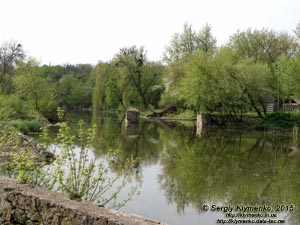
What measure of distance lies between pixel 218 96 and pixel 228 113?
2620mm

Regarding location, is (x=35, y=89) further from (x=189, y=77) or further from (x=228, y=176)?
(x=228, y=176)

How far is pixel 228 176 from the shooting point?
1231 cm

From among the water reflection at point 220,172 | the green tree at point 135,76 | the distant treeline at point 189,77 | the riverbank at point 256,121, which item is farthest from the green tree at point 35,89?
the green tree at point 135,76

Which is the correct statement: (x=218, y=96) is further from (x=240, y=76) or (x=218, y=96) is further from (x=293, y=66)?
(x=293, y=66)

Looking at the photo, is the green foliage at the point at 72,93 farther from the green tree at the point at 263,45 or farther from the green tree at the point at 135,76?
the green tree at the point at 263,45

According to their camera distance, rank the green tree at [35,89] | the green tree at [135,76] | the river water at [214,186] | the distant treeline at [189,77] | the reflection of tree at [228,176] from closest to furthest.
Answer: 1. the river water at [214,186]
2. the reflection of tree at [228,176]
3. the green tree at [35,89]
4. the distant treeline at [189,77]
5. the green tree at [135,76]

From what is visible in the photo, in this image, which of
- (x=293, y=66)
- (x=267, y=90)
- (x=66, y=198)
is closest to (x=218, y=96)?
(x=267, y=90)

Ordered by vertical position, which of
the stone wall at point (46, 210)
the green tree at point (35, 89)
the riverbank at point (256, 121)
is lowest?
the stone wall at point (46, 210)

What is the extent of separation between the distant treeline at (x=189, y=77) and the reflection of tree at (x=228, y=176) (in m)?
9.20

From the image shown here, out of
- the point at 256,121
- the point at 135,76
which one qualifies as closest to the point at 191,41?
the point at 135,76

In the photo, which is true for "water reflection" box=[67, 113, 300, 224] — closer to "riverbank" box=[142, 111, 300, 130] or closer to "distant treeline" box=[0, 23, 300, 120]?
"distant treeline" box=[0, 23, 300, 120]

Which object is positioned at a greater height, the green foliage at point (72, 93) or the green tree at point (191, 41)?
the green tree at point (191, 41)

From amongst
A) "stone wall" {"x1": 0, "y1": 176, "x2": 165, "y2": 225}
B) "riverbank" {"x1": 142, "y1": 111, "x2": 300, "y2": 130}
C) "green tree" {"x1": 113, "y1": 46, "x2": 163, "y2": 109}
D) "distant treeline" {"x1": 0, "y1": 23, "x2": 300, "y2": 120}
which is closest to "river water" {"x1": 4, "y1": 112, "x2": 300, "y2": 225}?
"stone wall" {"x1": 0, "y1": 176, "x2": 165, "y2": 225}

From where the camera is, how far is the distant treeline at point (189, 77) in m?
33.9
